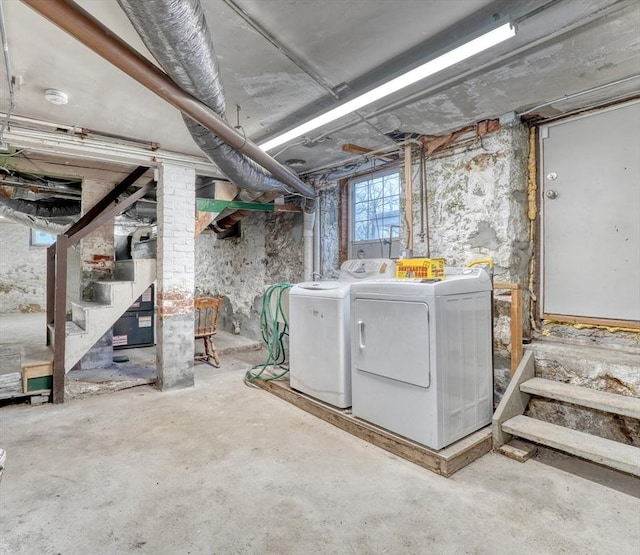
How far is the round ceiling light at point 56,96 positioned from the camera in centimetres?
250

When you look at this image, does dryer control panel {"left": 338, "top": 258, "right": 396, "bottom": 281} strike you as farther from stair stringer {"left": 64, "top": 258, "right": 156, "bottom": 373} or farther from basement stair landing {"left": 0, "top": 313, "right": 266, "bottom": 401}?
stair stringer {"left": 64, "top": 258, "right": 156, "bottom": 373}

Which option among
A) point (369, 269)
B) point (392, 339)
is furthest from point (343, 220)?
point (392, 339)

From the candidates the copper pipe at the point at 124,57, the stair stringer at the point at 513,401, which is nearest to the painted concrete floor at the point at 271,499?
the stair stringer at the point at 513,401

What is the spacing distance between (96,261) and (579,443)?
508 centimetres

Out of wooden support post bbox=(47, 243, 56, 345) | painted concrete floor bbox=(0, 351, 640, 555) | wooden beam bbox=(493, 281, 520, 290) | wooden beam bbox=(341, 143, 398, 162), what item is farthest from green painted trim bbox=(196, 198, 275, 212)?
wooden beam bbox=(493, 281, 520, 290)

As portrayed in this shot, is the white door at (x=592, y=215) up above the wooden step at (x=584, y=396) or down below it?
above

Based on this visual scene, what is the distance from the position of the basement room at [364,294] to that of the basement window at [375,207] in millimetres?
32

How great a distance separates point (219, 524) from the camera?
1.78 m

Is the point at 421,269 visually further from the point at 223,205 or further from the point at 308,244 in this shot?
the point at 223,205

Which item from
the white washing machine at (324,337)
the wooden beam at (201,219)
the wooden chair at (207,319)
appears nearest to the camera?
the white washing machine at (324,337)

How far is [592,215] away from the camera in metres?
2.76

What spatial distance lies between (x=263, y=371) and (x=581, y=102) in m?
3.72

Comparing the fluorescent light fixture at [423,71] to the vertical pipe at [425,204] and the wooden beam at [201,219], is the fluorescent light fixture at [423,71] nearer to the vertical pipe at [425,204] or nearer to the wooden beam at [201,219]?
the vertical pipe at [425,204]

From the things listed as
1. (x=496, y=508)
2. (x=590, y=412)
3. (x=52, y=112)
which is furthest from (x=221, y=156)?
(x=590, y=412)
